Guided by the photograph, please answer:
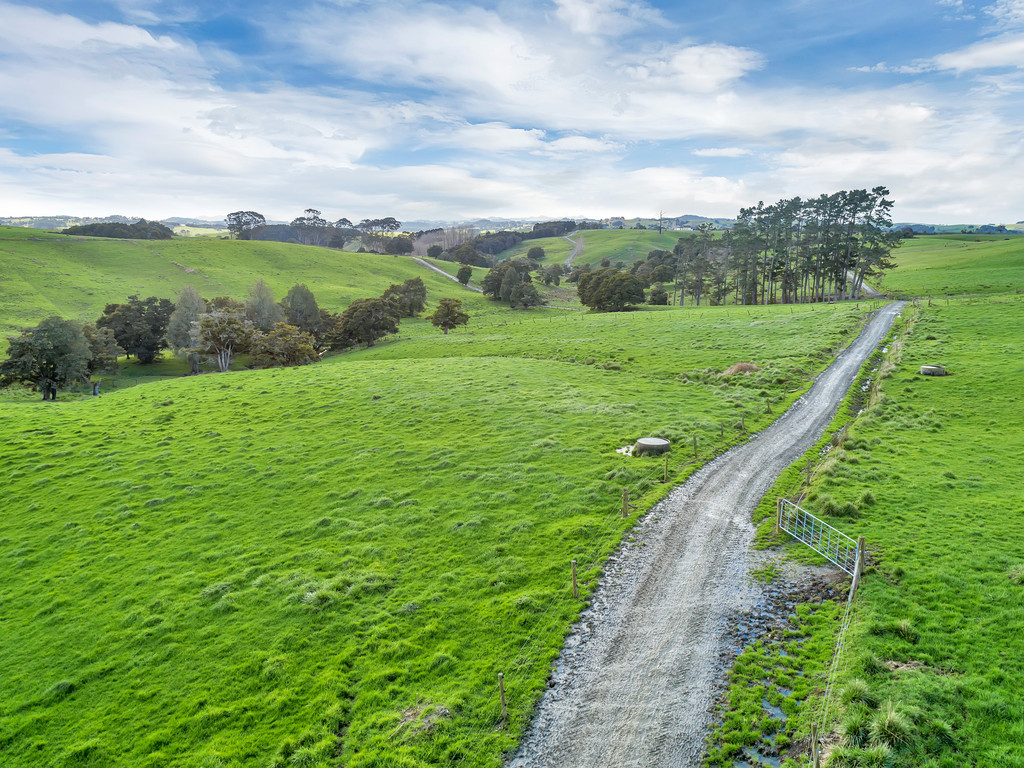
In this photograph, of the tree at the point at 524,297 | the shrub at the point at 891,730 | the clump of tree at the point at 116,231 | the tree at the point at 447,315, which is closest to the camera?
the shrub at the point at 891,730

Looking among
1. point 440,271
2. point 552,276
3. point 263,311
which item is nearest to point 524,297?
point 552,276

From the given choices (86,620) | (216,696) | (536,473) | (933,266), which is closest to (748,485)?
(536,473)

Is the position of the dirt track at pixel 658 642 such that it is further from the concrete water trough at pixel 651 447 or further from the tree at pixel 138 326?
the tree at pixel 138 326

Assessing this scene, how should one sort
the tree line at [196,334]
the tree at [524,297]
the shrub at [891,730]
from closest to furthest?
1. the shrub at [891,730]
2. the tree line at [196,334]
3. the tree at [524,297]

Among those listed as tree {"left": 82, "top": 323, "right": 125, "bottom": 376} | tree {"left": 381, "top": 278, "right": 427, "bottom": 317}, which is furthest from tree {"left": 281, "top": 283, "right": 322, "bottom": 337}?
tree {"left": 82, "top": 323, "right": 125, "bottom": 376}

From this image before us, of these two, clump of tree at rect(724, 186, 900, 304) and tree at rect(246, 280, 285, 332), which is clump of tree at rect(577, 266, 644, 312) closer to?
clump of tree at rect(724, 186, 900, 304)

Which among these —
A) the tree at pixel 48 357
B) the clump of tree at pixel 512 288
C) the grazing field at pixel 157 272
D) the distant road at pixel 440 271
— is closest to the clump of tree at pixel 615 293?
the clump of tree at pixel 512 288

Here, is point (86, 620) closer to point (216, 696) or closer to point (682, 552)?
point (216, 696)
